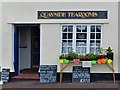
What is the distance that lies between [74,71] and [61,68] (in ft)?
1.96

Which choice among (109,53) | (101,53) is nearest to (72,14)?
(101,53)

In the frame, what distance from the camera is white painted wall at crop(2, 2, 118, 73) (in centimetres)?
1402

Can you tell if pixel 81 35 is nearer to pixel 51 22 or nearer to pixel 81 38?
pixel 81 38

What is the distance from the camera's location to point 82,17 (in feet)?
46.1

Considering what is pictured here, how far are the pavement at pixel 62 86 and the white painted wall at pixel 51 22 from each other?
922 mm

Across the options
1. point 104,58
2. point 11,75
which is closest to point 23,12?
point 11,75

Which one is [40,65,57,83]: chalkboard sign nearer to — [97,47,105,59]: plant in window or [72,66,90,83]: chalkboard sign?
[72,66,90,83]: chalkboard sign

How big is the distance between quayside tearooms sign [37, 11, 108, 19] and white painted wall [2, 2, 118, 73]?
14 centimetres

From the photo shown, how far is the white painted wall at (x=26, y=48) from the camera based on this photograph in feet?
52.9

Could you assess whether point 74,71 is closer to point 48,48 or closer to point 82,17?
point 48,48

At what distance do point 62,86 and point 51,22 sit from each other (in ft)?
9.73

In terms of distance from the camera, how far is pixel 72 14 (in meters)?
14.1

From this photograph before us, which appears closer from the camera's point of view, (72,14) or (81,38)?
(72,14)

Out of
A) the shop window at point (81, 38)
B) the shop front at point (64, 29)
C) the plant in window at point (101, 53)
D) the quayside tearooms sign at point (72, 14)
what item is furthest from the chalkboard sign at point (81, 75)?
the quayside tearooms sign at point (72, 14)
